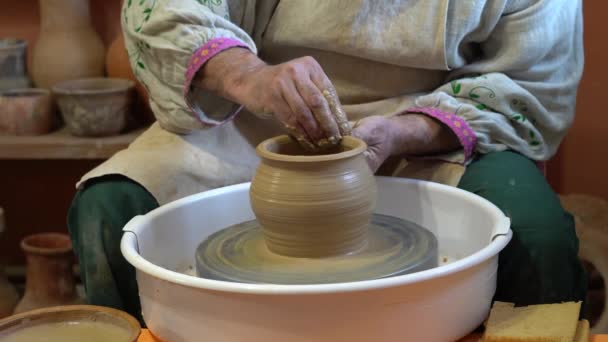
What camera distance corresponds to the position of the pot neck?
224 cm

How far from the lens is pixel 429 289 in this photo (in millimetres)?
926

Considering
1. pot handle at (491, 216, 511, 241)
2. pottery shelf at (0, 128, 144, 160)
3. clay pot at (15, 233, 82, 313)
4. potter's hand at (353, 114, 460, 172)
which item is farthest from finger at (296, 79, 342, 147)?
clay pot at (15, 233, 82, 313)

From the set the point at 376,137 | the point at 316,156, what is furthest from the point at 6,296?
the point at 316,156

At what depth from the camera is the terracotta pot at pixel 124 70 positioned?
2254mm

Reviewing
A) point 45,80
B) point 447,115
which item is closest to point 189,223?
point 447,115

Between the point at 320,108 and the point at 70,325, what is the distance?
0.45m

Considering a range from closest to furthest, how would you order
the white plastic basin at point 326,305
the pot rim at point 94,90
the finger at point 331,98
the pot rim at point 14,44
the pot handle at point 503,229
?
the white plastic basin at point 326,305 < the pot handle at point 503,229 < the finger at point 331,98 < the pot rim at point 94,90 < the pot rim at point 14,44

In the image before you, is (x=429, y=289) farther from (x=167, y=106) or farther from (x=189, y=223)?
(x=167, y=106)

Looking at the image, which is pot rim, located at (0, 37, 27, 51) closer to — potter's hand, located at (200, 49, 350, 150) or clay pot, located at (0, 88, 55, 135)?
clay pot, located at (0, 88, 55, 135)

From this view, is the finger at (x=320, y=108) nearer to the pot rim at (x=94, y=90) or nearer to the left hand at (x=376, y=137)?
the left hand at (x=376, y=137)

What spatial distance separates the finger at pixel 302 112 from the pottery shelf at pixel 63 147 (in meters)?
1.07

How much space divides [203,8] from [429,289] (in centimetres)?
69

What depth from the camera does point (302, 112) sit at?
1.14m

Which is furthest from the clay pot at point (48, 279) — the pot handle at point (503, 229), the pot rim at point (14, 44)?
the pot handle at point (503, 229)
